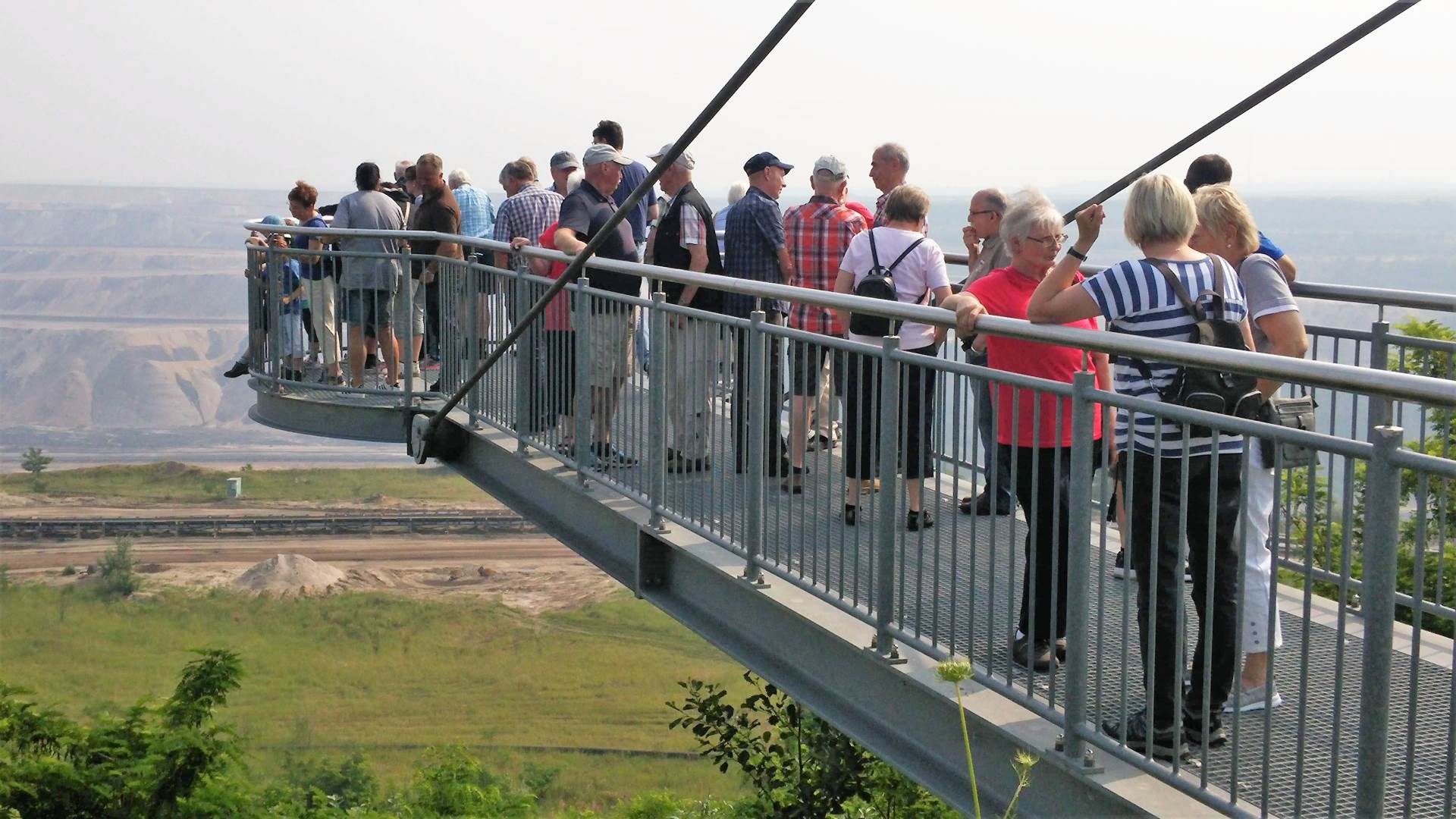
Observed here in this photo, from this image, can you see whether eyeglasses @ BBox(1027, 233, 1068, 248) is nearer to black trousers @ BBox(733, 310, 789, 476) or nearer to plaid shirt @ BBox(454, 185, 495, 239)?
black trousers @ BBox(733, 310, 789, 476)

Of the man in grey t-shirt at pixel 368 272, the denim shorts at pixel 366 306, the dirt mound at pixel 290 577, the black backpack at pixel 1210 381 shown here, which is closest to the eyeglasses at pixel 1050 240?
the black backpack at pixel 1210 381

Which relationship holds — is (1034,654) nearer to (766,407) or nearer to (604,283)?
(766,407)

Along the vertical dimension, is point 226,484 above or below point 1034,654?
below

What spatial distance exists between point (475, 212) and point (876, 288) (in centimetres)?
593

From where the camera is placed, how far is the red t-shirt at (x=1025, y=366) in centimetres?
445

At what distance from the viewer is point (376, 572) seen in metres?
118

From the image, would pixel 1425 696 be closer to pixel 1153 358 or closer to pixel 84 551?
pixel 1153 358

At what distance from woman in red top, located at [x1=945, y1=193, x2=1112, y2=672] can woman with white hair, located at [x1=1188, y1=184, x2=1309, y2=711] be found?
366 mm

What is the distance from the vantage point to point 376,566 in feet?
396

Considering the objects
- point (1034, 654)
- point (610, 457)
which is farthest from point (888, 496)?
point (610, 457)

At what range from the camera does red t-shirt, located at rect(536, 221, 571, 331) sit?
8.00 meters

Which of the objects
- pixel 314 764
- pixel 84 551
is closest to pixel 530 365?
pixel 314 764

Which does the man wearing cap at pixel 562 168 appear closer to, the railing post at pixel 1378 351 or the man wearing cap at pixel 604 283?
the man wearing cap at pixel 604 283

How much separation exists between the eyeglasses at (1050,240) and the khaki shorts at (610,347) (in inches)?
104
